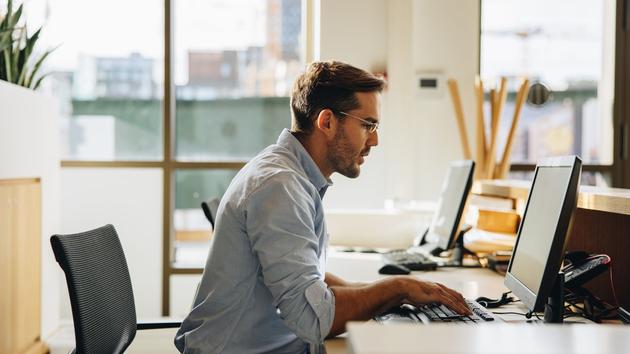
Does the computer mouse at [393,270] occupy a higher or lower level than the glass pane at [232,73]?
lower

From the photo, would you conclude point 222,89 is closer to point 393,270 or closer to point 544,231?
point 393,270

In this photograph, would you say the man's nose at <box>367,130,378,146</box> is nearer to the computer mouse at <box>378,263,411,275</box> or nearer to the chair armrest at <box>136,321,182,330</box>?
the chair armrest at <box>136,321,182,330</box>

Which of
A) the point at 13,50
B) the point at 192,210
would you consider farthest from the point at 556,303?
the point at 192,210

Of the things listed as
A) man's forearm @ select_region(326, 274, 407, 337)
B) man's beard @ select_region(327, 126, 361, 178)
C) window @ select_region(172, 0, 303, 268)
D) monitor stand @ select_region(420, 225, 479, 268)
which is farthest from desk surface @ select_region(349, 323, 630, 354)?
window @ select_region(172, 0, 303, 268)

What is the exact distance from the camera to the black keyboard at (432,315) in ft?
5.52

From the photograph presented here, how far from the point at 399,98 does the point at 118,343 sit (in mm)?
2878

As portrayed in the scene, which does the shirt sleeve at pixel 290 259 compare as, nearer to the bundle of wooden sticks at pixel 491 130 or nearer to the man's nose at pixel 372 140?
the man's nose at pixel 372 140

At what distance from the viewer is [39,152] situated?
11.9 ft

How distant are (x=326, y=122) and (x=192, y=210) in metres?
2.89

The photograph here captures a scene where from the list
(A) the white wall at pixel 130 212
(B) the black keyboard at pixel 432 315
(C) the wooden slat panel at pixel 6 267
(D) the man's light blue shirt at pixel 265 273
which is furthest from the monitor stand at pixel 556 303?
(A) the white wall at pixel 130 212

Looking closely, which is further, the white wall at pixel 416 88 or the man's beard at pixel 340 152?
the white wall at pixel 416 88

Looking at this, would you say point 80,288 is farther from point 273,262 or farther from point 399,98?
point 399,98

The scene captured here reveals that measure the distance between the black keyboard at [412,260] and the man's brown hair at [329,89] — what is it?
121 cm

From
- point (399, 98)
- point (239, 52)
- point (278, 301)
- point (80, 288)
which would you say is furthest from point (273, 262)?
point (239, 52)
